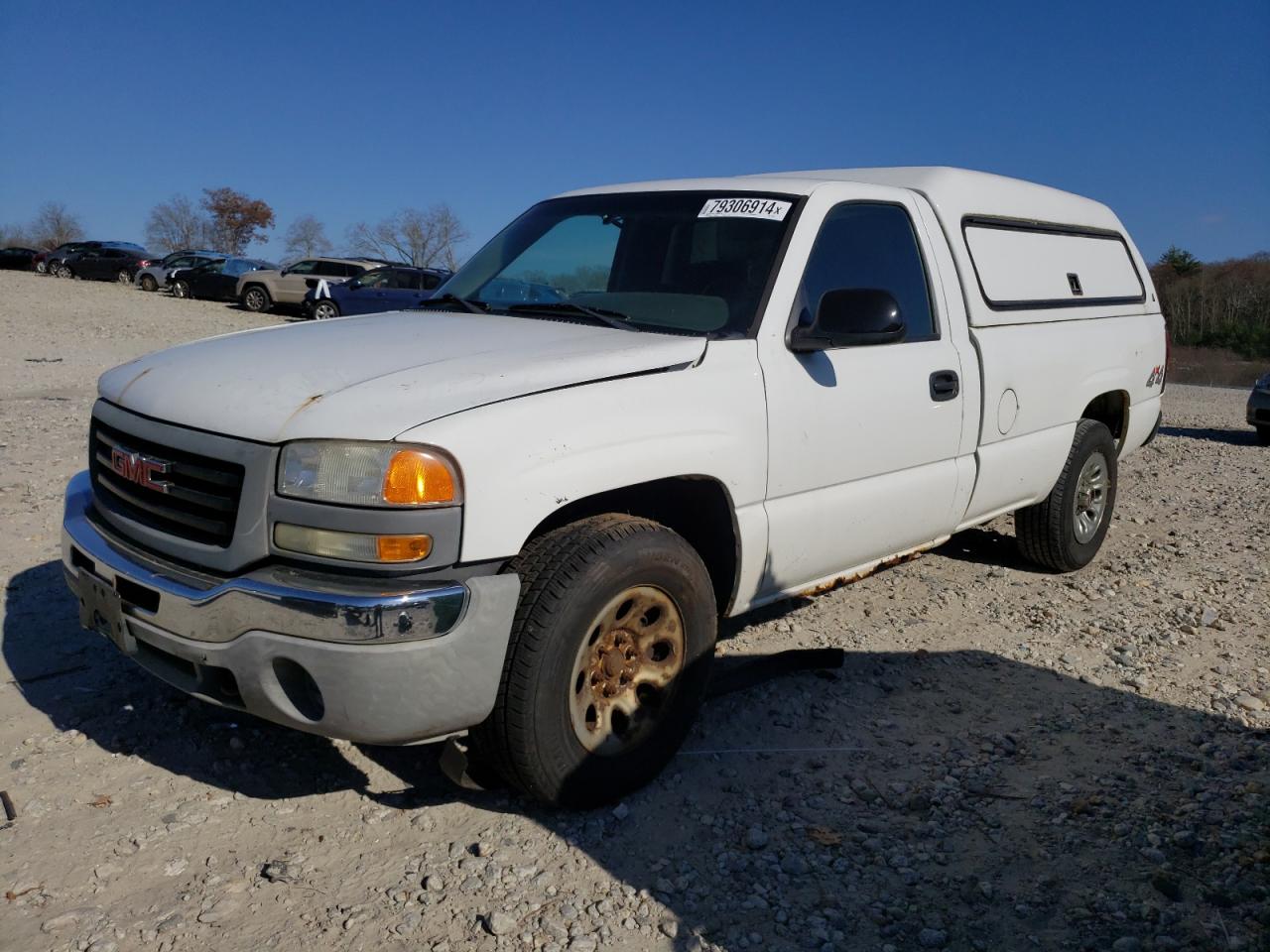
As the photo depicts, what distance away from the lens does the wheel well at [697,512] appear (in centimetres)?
329

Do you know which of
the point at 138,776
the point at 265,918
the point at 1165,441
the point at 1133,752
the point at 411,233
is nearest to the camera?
the point at 265,918

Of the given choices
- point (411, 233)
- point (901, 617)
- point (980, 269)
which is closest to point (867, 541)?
point (901, 617)

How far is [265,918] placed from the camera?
263cm

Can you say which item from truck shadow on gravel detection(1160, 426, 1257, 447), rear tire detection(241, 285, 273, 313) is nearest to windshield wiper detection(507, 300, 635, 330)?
truck shadow on gravel detection(1160, 426, 1257, 447)

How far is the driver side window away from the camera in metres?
3.87

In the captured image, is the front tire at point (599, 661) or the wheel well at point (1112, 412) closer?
the front tire at point (599, 661)

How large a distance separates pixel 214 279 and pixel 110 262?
8.16 m

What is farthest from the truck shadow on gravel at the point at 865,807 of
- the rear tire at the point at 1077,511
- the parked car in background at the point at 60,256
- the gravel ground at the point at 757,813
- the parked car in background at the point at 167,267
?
the parked car in background at the point at 60,256

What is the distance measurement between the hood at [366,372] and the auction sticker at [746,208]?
726 millimetres

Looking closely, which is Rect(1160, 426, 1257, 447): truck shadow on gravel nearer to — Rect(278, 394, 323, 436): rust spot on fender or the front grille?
Rect(278, 394, 323, 436): rust spot on fender

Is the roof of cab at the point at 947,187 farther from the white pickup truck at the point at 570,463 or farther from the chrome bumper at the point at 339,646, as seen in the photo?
the chrome bumper at the point at 339,646

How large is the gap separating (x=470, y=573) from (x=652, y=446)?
71cm

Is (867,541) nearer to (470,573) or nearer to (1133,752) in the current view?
(1133,752)

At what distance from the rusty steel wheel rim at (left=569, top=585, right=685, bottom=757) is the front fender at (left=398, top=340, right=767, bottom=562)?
391 millimetres
